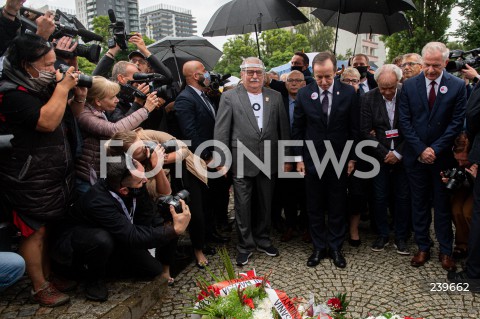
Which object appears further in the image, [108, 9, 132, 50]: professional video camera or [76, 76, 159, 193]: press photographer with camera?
[108, 9, 132, 50]: professional video camera

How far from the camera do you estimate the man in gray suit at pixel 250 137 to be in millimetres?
4734

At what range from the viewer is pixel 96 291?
345cm

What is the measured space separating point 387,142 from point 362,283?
5.51ft

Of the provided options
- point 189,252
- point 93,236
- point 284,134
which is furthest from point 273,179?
point 93,236

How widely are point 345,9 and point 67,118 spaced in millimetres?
4216

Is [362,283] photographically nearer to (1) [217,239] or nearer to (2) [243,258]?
(2) [243,258]

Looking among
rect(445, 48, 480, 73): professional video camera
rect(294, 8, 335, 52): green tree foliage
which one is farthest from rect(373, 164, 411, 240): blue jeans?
Answer: rect(294, 8, 335, 52): green tree foliage

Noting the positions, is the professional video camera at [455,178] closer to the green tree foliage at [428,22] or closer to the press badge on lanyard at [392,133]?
the press badge on lanyard at [392,133]

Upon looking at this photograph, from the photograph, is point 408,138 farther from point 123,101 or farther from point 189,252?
point 123,101

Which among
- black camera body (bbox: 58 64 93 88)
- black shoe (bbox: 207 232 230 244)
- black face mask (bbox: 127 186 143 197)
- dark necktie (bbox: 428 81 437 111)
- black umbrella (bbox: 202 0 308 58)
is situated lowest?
black shoe (bbox: 207 232 230 244)

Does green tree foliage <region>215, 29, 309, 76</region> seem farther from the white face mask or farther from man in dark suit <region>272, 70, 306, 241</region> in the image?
the white face mask

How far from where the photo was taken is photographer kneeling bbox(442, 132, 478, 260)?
4.18 meters

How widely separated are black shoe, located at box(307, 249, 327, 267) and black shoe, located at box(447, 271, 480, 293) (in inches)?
50.9

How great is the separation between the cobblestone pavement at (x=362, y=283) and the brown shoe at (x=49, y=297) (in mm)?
716
